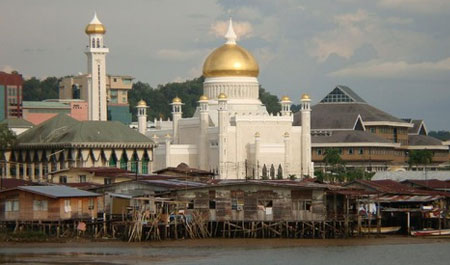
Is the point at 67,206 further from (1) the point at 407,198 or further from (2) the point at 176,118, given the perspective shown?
(2) the point at 176,118

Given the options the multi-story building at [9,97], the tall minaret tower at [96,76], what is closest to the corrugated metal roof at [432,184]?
the tall minaret tower at [96,76]

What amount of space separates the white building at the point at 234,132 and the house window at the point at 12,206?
48.0 m

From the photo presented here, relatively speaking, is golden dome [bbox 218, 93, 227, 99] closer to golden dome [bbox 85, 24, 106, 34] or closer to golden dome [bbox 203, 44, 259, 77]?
golden dome [bbox 203, 44, 259, 77]

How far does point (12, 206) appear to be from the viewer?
6888 centimetres

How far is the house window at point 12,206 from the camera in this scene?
68.7m

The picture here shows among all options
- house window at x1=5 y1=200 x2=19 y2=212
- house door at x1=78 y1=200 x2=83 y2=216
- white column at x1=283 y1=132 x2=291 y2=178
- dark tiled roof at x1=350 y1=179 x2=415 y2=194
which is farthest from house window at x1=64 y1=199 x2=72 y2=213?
white column at x1=283 y1=132 x2=291 y2=178

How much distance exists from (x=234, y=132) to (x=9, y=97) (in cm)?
4574

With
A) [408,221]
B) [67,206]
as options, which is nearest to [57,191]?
[67,206]

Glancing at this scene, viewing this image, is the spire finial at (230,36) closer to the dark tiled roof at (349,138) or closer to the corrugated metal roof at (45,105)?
the dark tiled roof at (349,138)

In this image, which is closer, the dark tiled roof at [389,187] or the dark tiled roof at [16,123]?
the dark tiled roof at [389,187]

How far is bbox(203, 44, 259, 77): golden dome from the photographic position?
428 ft

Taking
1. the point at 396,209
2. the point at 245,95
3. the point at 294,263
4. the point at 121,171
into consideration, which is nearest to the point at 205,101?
the point at 245,95

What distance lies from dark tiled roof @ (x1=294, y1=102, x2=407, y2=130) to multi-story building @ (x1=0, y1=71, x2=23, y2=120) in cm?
3485

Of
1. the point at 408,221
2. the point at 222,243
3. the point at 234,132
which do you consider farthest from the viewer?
the point at 234,132
